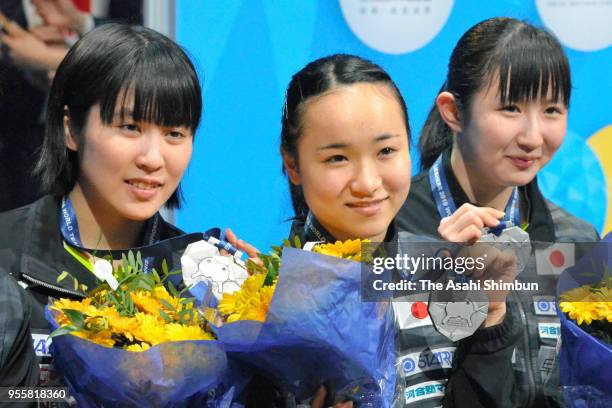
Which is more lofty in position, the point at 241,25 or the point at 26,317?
the point at 241,25

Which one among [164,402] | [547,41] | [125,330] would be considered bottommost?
[164,402]

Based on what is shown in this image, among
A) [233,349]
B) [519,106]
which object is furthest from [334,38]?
[233,349]

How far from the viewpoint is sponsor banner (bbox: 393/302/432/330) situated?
2033 millimetres

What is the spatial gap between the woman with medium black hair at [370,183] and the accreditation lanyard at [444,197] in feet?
1.22

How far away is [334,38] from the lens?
118 inches

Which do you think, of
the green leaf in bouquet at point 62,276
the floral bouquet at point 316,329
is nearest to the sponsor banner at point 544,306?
the floral bouquet at point 316,329

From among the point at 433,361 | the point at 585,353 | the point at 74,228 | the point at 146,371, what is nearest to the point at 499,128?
the point at 433,361

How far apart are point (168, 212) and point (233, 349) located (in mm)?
1293

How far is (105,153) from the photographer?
2277mm

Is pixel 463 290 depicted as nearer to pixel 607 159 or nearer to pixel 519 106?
pixel 519 106

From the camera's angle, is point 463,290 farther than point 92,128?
No

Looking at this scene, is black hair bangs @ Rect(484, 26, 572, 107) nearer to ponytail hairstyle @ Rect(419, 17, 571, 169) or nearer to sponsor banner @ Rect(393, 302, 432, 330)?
ponytail hairstyle @ Rect(419, 17, 571, 169)

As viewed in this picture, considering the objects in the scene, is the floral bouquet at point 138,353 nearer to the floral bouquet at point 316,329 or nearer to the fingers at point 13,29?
the floral bouquet at point 316,329

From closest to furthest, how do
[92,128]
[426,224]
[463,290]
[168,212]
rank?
[463,290], [92,128], [426,224], [168,212]
